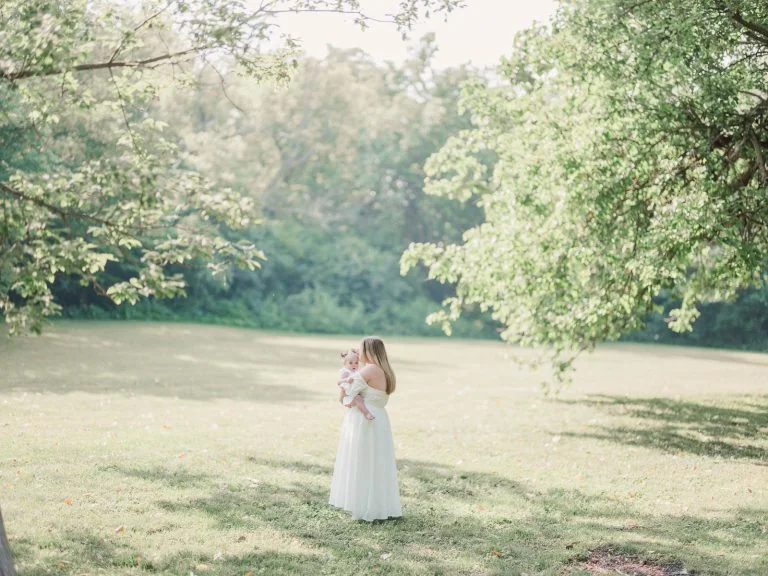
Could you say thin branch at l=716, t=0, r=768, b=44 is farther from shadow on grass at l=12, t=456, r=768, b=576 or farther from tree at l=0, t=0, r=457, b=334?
shadow on grass at l=12, t=456, r=768, b=576

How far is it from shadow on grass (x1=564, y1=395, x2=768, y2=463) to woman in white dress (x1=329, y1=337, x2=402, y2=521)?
6.69 m

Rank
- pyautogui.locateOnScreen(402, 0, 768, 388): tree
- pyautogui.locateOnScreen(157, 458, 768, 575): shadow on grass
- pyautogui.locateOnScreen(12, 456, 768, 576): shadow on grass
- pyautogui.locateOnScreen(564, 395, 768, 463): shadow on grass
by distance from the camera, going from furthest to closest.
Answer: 1. pyautogui.locateOnScreen(564, 395, 768, 463): shadow on grass
2. pyautogui.locateOnScreen(402, 0, 768, 388): tree
3. pyautogui.locateOnScreen(157, 458, 768, 575): shadow on grass
4. pyautogui.locateOnScreen(12, 456, 768, 576): shadow on grass

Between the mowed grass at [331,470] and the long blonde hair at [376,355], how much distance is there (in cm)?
155

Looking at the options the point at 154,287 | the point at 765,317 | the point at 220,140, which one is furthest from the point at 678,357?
the point at 154,287

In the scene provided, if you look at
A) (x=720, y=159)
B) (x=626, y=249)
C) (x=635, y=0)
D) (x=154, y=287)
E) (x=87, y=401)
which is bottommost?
(x=87, y=401)

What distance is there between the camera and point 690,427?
16.2m

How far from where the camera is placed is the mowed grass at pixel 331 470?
7.97m

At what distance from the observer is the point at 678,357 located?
36.7 meters

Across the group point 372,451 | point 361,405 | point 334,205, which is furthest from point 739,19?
point 334,205

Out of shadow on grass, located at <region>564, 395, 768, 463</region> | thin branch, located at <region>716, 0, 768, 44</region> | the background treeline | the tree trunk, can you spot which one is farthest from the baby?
the background treeline

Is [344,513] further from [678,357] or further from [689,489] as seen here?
[678,357]

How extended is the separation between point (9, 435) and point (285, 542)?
6407 millimetres

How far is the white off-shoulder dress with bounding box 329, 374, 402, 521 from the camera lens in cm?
901

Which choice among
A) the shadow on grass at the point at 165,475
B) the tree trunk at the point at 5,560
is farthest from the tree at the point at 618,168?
the tree trunk at the point at 5,560
